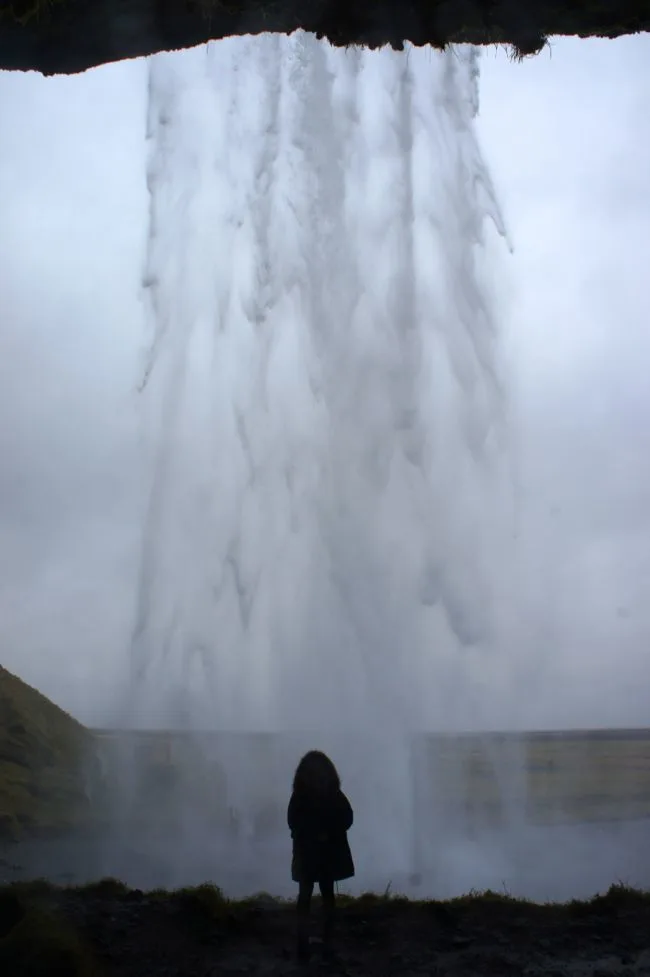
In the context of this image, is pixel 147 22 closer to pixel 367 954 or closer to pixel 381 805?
pixel 367 954

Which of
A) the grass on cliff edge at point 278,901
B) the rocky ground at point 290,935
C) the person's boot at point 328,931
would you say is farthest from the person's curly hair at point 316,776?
the grass on cliff edge at point 278,901

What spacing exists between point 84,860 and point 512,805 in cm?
1190

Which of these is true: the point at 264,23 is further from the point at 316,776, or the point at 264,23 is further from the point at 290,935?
the point at 290,935

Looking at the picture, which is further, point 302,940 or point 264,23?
point 264,23

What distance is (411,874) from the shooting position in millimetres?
13469

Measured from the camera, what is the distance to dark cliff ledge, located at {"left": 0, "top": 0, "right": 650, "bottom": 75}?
9453 mm

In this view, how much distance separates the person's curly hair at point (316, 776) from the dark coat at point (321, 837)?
0.19 feet

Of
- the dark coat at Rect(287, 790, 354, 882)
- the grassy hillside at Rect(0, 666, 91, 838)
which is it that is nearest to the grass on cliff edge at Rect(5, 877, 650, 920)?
the dark coat at Rect(287, 790, 354, 882)

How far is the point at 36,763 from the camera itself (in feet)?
77.7

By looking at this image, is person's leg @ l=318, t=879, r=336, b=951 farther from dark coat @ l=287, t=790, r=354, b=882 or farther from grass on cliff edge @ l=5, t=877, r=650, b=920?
grass on cliff edge @ l=5, t=877, r=650, b=920

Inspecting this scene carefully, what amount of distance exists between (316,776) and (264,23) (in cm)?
817

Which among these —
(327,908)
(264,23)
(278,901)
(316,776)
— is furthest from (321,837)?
(264,23)

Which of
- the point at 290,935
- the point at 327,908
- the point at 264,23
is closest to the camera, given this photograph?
the point at 327,908

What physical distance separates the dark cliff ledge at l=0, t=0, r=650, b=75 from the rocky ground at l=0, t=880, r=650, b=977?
8.87 m
